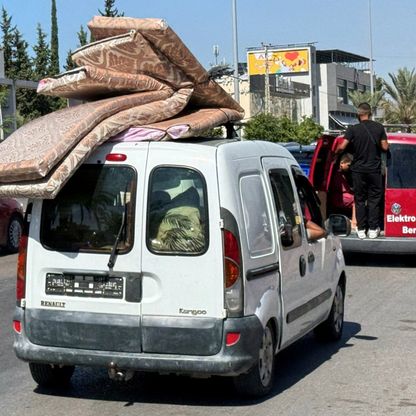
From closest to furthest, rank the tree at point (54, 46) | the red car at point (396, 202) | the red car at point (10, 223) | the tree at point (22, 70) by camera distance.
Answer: the red car at point (396, 202) < the red car at point (10, 223) < the tree at point (22, 70) < the tree at point (54, 46)

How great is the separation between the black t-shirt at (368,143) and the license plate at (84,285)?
8.05 metres

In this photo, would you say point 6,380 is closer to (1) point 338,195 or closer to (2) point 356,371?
(2) point 356,371

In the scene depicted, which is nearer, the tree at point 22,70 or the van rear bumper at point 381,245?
the van rear bumper at point 381,245

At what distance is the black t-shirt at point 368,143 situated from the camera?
1370cm

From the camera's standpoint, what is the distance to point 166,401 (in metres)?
6.71

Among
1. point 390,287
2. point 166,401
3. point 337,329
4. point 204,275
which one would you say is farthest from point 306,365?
point 390,287

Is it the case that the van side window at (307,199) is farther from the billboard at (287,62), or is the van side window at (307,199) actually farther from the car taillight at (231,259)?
the billboard at (287,62)

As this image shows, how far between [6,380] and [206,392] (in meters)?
1.62

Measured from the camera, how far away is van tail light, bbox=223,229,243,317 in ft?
20.2

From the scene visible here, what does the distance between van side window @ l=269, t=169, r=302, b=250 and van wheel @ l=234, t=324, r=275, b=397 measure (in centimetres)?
75

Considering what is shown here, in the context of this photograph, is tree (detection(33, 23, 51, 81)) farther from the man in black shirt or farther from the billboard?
the man in black shirt

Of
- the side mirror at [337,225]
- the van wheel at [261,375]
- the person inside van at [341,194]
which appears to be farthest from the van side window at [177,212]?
the person inside van at [341,194]

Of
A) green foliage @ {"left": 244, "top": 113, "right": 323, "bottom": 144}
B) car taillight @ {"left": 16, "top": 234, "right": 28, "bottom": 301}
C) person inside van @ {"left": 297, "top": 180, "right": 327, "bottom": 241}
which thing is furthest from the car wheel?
green foliage @ {"left": 244, "top": 113, "right": 323, "bottom": 144}

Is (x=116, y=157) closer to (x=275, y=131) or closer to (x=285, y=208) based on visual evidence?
(x=285, y=208)
